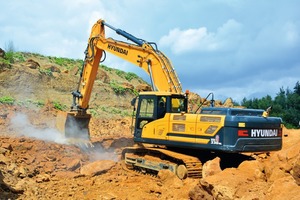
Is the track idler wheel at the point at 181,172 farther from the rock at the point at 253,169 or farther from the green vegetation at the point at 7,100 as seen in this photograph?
the green vegetation at the point at 7,100

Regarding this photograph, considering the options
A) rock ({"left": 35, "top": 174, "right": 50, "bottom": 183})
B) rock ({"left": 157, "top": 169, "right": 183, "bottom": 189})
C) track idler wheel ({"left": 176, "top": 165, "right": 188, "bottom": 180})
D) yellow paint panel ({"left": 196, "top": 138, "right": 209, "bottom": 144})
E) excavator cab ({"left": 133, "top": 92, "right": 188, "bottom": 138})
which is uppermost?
excavator cab ({"left": 133, "top": 92, "right": 188, "bottom": 138})

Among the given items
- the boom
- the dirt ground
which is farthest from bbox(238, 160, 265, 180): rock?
the boom

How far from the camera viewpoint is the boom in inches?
438

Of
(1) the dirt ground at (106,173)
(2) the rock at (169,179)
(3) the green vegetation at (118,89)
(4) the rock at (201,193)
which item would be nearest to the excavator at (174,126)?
(2) the rock at (169,179)

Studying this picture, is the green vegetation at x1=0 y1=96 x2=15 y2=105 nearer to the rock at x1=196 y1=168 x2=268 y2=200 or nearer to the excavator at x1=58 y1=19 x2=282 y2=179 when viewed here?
the excavator at x1=58 y1=19 x2=282 y2=179

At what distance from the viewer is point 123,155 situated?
12.2 metres

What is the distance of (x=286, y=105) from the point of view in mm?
38594

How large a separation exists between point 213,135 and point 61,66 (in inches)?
1028

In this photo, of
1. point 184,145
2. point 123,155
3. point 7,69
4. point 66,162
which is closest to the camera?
point 184,145

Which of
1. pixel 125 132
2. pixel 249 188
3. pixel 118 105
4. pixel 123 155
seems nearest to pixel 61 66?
pixel 118 105

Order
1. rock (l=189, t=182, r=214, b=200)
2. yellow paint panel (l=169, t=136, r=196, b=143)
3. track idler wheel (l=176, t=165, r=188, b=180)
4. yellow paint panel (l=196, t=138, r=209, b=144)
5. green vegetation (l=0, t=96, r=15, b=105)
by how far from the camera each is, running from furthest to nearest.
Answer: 1. green vegetation (l=0, t=96, r=15, b=105)
2. yellow paint panel (l=169, t=136, r=196, b=143)
3. track idler wheel (l=176, t=165, r=188, b=180)
4. yellow paint panel (l=196, t=138, r=209, b=144)
5. rock (l=189, t=182, r=214, b=200)

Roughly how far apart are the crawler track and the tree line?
2654cm

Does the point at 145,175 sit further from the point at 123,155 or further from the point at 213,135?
the point at 213,135

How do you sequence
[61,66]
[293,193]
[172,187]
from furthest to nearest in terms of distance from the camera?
[61,66]
[172,187]
[293,193]
